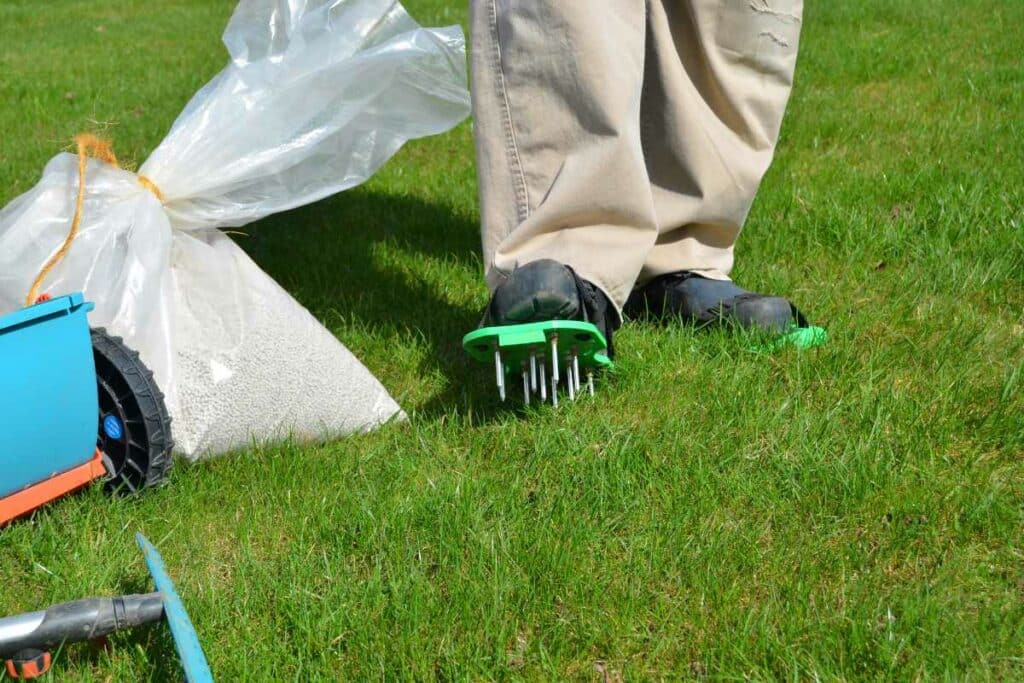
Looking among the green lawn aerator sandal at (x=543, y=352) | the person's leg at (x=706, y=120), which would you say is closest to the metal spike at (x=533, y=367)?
the green lawn aerator sandal at (x=543, y=352)

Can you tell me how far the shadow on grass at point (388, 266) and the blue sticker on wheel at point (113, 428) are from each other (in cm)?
53

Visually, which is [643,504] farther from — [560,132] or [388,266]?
[388,266]

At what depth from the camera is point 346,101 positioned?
214 cm

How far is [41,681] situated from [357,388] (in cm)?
75

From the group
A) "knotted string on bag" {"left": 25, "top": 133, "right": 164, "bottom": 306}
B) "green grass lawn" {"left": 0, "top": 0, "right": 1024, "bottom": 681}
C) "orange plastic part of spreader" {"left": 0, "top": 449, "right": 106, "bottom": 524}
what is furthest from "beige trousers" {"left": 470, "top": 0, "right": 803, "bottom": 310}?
"orange plastic part of spreader" {"left": 0, "top": 449, "right": 106, "bottom": 524}

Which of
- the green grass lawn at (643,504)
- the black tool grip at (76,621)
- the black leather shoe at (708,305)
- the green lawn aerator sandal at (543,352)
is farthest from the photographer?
the black leather shoe at (708,305)

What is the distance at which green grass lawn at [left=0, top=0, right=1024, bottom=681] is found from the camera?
1337mm

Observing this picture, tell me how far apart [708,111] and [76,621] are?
1.60 m

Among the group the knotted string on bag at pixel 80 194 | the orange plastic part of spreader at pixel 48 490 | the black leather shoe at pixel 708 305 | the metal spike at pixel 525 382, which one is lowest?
the black leather shoe at pixel 708 305

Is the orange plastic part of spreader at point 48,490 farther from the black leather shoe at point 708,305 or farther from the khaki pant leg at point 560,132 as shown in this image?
the black leather shoe at point 708,305

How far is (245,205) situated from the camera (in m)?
Result: 2.04

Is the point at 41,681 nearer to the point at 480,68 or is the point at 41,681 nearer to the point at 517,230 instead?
the point at 517,230

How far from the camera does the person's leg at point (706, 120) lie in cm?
222

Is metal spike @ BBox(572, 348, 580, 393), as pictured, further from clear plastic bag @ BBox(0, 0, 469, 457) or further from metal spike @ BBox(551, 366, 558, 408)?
clear plastic bag @ BBox(0, 0, 469, 457)
